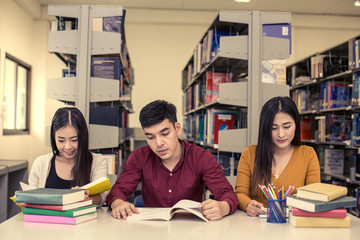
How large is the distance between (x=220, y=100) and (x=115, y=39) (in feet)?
2.99

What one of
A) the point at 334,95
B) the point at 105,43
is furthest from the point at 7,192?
the point at 334,95

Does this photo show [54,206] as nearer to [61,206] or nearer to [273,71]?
[61,206]

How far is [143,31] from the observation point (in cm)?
692

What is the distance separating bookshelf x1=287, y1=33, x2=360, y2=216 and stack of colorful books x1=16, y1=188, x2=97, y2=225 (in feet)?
10.8

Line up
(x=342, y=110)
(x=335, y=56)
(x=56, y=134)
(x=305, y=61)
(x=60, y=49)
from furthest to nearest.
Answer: (x=305, y=61), (x=335, y=56), (x=342, y=110), (x=60, y=49), (x=56, y=134)

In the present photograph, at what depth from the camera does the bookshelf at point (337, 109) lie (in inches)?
156

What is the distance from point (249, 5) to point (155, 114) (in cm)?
525

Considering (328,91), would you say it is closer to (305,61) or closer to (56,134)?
(305,61)

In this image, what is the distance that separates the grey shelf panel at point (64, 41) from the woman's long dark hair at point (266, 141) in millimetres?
1586

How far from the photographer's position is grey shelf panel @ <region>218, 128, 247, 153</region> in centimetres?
277

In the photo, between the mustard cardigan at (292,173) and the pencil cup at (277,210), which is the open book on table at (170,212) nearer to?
the pencil cup at (277,210)

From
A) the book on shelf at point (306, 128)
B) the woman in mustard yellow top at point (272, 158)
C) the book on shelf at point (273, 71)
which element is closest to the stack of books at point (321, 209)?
the woman in mustard yellow top at point (272, 158)

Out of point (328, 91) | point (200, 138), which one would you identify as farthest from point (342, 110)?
point (200, 138)

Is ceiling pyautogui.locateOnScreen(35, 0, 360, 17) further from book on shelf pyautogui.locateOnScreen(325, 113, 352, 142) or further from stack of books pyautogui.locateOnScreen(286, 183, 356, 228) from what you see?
stack of books pyautogui.locateOnScreen(286, 183, 356, 228)
